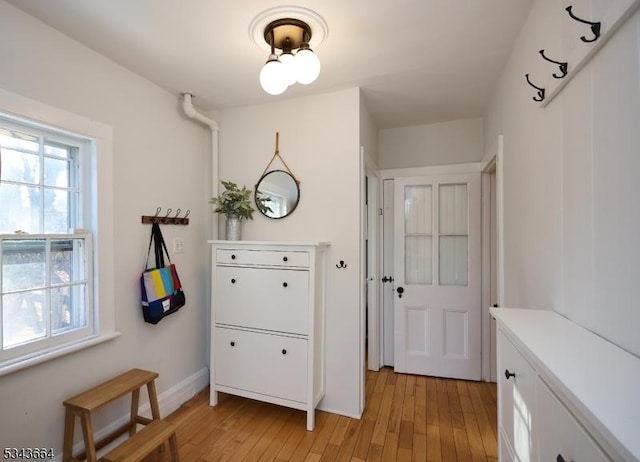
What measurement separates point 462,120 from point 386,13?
1.81 m

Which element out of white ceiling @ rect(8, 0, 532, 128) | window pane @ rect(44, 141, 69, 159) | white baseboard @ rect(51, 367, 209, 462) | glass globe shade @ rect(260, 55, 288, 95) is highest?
white ceiling @ rect(8, 0, 532, 128)

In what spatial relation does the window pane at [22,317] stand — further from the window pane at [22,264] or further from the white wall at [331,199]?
the white wall at [331,199]

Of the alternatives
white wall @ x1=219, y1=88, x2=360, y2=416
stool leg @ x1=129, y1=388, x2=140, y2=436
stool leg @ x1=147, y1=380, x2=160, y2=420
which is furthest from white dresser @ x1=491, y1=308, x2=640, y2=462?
Result: stool leg @ x1=129, y1=388, x2=140, y2=436

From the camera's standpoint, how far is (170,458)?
1.83m

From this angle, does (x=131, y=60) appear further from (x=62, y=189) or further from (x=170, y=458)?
(x=170, y=458)

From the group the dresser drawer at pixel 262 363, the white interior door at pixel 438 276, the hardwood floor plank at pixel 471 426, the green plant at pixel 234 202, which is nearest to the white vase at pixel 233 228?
the green plant at pixel 234 202

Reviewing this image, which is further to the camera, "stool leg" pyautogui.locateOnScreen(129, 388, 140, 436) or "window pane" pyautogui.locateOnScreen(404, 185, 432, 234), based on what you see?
"window pane" pyautogui.locateOnScreen(404, 185, 432, 234)

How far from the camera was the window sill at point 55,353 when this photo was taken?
144 cm

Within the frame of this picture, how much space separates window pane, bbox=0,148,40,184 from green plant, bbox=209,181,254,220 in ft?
3.60

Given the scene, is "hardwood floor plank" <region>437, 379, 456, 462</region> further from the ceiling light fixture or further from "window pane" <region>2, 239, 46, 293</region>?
"window pane" <region>2, 239, 46, 293</region>

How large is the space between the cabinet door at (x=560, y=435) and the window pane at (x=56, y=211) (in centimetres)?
233

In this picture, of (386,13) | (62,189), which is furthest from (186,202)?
(386,13)

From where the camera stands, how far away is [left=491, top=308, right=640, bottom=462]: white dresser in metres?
0.53

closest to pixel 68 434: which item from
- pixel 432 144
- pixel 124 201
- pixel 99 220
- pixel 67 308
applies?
pixel 67 308
